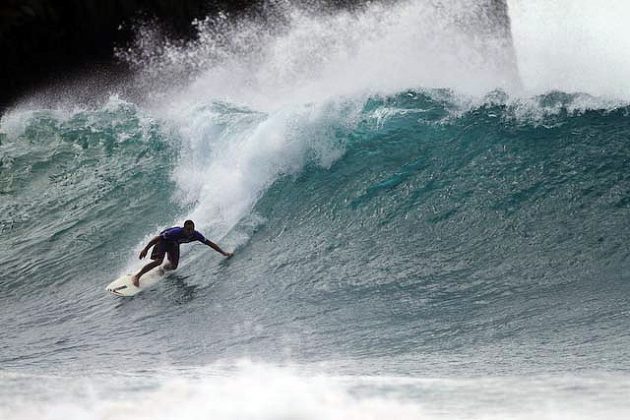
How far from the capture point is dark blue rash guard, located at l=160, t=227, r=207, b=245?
32.1ft

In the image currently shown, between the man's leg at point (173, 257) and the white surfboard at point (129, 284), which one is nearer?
the white surfboard at point (129, 284)

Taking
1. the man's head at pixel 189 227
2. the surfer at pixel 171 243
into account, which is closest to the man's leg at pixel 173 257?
the surfer at pixel 171 243

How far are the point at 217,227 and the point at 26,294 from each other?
2.69 meters

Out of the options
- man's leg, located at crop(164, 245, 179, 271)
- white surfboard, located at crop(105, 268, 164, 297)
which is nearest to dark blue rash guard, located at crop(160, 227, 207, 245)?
man's leg, located at crop(164, 245, 179, 271)

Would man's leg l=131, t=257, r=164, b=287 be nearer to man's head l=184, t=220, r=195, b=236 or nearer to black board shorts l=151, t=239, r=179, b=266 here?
black board shorts l=151, t=239, r=179, b=266

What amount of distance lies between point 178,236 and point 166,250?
257 mm

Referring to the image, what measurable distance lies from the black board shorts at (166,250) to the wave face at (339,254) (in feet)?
0.84

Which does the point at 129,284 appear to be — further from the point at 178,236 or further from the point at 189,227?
the point at 189,227

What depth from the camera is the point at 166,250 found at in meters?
9.90

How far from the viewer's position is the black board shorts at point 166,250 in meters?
9.85

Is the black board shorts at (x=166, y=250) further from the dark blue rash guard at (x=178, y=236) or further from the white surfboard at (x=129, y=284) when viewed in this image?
the white surfboard at (x=129, y=284)

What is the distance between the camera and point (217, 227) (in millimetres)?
10891

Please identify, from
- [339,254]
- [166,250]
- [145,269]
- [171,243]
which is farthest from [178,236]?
[339,254]

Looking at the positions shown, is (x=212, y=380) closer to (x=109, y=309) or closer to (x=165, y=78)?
(x=109, y=309)
